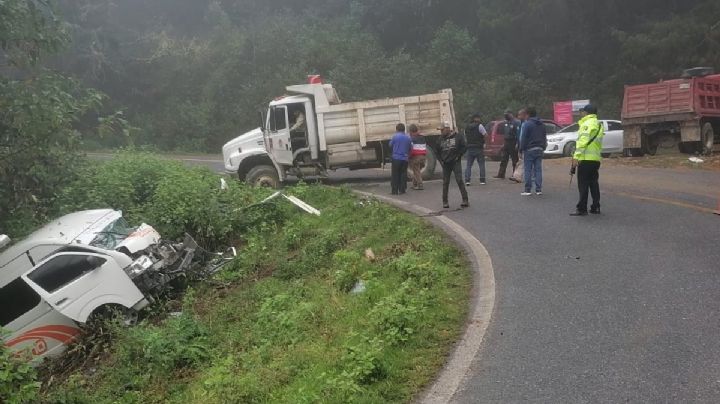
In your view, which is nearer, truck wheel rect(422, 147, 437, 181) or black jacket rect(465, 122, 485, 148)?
black jacket rect(465, 122, 485, 148)

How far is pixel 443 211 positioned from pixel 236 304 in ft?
13.7

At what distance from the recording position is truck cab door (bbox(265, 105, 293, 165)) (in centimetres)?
1564

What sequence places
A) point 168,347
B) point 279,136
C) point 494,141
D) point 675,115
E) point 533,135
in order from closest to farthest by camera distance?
point 168,347
point 533,135
point 279,136
point 675,115
point 494,141

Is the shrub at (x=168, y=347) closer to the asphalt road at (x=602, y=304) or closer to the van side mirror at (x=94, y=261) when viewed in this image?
the van side mirror at (x=94, y=261)

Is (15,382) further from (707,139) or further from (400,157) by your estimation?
(707,139)

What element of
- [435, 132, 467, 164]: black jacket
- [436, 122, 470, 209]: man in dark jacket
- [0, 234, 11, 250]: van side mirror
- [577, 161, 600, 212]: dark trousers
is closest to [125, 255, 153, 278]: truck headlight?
[0, 234, 11, 250]: van side mirror

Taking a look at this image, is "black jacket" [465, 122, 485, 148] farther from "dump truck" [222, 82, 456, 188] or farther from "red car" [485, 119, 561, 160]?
"red car" [485, 119, 561, 160]

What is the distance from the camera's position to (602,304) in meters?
5.75

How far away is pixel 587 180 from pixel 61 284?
7807 millimetres

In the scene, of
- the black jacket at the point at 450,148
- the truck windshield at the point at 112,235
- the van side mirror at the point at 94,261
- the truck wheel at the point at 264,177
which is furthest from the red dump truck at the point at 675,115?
the van side mirror at the point at 94,261

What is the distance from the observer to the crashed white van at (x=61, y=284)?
348 inches

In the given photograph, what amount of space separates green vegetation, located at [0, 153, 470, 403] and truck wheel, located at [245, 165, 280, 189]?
3.19 metres

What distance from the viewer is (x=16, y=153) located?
34.4 ft

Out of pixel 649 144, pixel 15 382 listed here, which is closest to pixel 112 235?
pixel 15 382
